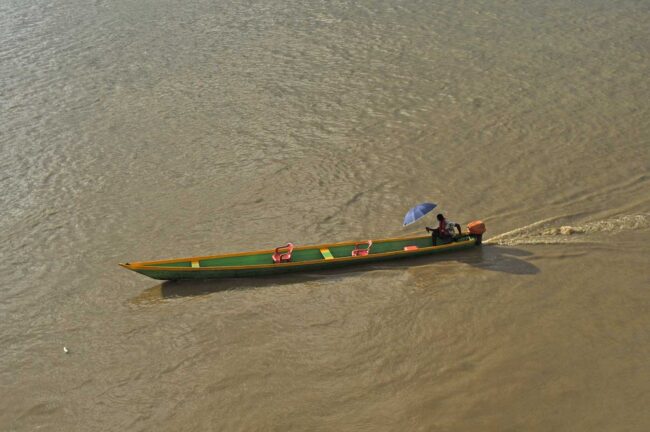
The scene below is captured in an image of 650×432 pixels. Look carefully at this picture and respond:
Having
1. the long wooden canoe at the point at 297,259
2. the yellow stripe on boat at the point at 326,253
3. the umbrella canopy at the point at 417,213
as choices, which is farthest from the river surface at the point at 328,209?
the umbrella canopy at the point at 417,213

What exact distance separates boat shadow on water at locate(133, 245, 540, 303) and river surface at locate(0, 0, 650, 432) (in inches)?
2.2

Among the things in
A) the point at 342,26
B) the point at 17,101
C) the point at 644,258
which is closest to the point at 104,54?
the point at 17,101


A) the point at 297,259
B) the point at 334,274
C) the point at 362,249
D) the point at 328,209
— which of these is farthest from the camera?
the point at 328,209

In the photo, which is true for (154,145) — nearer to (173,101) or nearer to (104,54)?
(173,101)

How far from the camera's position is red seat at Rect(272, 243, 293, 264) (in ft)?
41.7

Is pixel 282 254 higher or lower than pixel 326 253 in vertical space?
higher

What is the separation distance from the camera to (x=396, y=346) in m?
11.0

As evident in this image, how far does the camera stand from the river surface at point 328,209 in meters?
10.4

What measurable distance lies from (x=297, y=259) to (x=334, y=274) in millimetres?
723

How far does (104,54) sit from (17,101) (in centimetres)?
317

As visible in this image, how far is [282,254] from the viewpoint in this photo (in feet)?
42.1

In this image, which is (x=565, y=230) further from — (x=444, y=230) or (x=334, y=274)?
(x=334, y=274)

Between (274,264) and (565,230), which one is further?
(565,230)

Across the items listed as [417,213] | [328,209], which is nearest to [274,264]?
[328,209]
